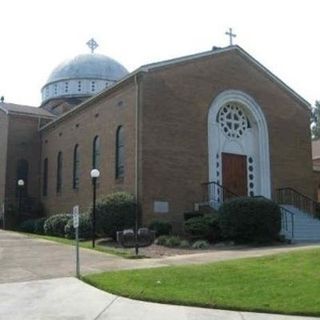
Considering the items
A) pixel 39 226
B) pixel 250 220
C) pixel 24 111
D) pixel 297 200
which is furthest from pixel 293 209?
pixel 24 111

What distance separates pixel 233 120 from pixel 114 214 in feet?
31.3

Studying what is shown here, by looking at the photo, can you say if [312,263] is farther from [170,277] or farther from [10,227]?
[10,227]

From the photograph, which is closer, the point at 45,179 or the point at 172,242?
the point at 172,242

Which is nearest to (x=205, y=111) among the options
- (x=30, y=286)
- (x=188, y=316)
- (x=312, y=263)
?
(x=312, y=263)

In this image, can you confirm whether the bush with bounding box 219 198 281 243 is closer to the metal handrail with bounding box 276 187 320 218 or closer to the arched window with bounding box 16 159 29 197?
the metal handrail with bounding box 276 187 320 218

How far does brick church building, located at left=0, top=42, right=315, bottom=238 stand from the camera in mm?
25391

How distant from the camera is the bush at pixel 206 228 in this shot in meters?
22.5

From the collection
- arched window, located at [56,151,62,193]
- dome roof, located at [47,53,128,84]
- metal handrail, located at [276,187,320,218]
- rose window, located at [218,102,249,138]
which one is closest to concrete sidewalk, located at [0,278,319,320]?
rose window, located at [218,102,249,138]

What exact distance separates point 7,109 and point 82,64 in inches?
333

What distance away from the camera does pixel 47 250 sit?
19.0 meters

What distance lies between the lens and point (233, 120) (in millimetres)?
29625

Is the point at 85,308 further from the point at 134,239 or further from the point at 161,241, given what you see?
the point at 161,241

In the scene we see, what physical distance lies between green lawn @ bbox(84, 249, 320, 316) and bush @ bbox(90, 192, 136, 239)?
394 inches

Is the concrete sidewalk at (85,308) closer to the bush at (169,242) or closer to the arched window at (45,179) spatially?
the bush at (169,242)
